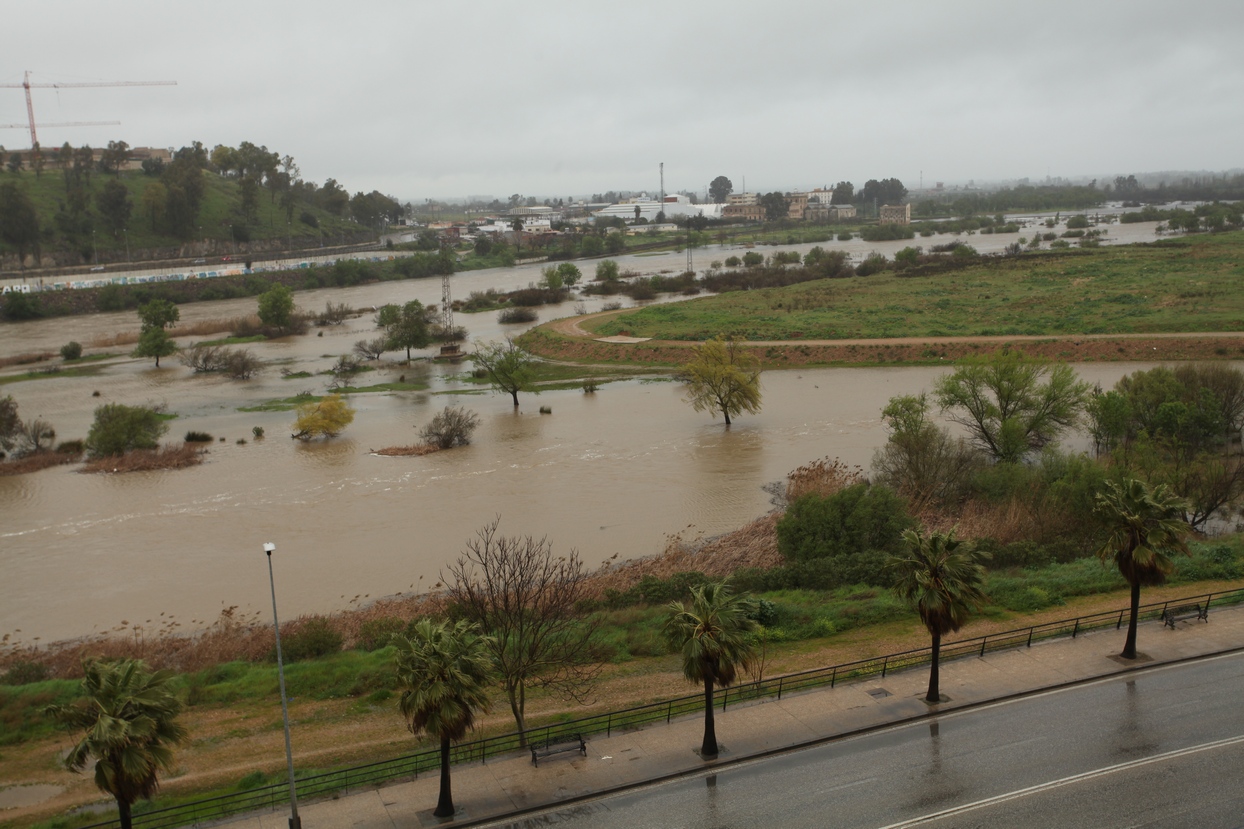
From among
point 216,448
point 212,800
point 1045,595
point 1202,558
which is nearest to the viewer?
point 212,800

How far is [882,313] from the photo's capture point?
67.9m

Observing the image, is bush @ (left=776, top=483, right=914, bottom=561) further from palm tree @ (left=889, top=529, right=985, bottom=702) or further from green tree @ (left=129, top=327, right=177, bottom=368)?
green tree @ (left=129, top=327, right=177, bottom=368)

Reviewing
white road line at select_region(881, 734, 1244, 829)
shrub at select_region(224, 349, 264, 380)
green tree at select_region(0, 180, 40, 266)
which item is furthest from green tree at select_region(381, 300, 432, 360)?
green tree at select_region(0, 180, 40, 266)

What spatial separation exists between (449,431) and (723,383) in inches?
477

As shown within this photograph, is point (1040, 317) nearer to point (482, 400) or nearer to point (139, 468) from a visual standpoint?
point (482, 400)

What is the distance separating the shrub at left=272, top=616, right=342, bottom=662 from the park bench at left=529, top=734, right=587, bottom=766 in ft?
24.5

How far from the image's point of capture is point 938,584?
16.1m

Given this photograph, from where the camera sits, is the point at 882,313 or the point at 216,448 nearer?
the point at 216,448

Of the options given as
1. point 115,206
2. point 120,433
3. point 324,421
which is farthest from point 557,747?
point 115,206

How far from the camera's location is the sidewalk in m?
14.1

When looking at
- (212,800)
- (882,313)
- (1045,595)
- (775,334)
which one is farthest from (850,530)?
(882,313)

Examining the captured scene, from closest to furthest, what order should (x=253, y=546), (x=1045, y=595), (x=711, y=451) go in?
(x=1045, y=595) < (x=253, y=546) < (x=711, y=451)

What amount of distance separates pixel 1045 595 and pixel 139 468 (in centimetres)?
3445

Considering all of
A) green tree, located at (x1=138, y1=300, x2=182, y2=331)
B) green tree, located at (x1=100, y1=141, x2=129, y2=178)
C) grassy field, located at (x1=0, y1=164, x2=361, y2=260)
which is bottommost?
green tree, located at (x1=138, y1=300, x2=182, y2=331)
